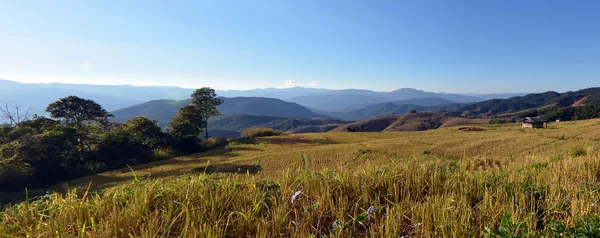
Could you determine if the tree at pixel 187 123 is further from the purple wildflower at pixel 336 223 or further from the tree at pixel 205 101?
the purple wildflower at pixel 336 223

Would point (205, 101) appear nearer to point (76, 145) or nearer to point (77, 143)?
point (77, 143)

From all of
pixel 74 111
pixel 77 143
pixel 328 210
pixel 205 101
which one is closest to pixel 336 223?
pixel 328 210

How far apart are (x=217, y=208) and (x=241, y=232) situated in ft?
1.63

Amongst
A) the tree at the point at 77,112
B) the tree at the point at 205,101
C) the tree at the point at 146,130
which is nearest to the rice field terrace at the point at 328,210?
the tree at the point at 146,130

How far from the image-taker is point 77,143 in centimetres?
3177

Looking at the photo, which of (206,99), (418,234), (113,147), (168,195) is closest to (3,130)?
(113,147)

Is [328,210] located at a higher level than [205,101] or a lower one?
lower

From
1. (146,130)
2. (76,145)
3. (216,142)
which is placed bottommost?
(216,142)

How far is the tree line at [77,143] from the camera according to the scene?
82.9 ft

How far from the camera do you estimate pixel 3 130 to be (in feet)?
99.1

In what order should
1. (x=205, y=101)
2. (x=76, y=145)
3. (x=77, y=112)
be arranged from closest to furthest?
(x=76, y=145)
(x=77, y=112)
(x=205, y=101)

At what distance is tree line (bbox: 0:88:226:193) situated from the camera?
82.9ft

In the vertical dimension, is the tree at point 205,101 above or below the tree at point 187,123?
above

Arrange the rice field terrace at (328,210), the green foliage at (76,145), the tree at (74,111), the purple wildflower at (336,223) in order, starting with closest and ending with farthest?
the purple wildflower at (336,223), the rice field terrace at (328,210), the green foliage at (76,145), the tree at (74,111)
